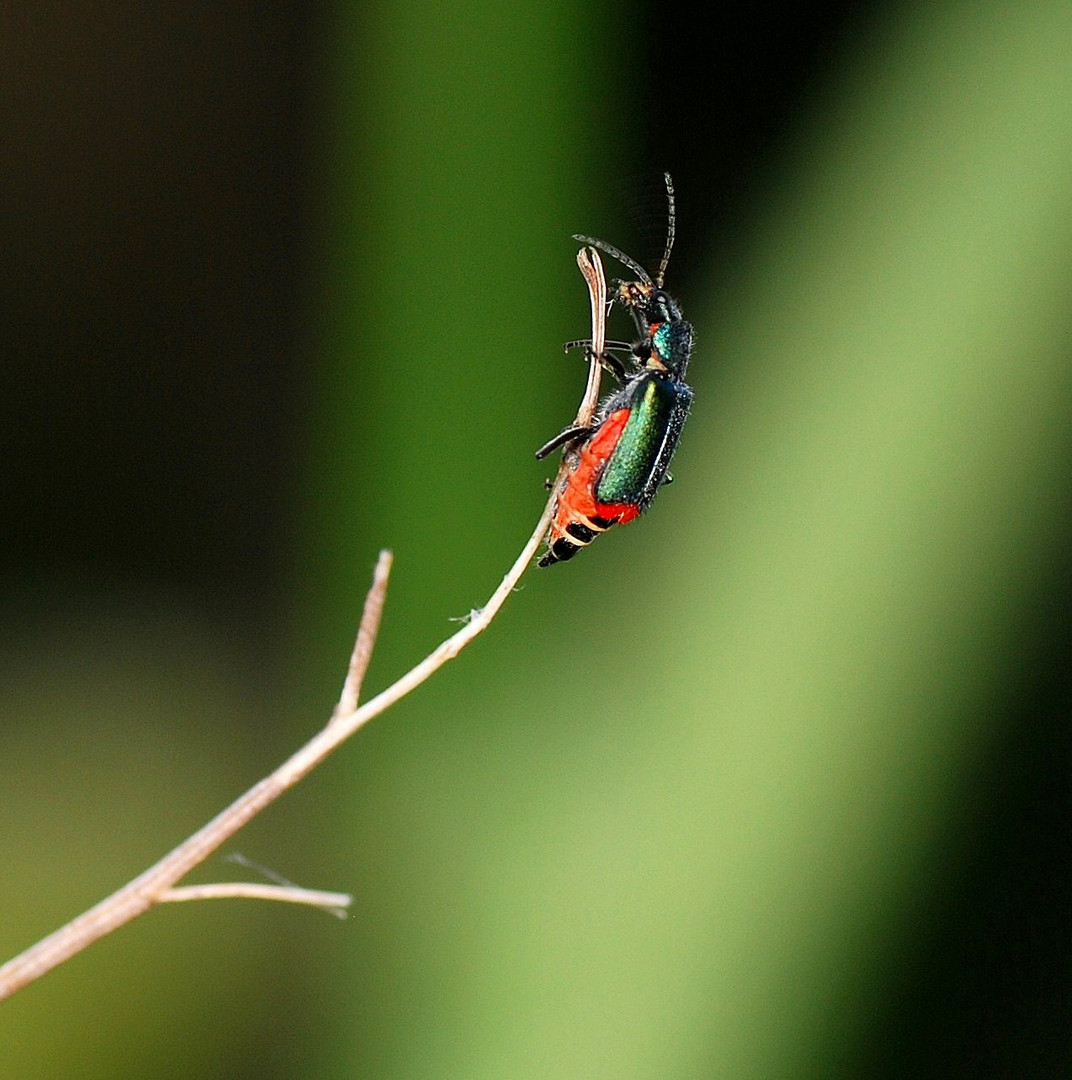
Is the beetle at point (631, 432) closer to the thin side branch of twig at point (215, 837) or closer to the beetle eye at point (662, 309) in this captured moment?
the beetle eye at point (662, 309)

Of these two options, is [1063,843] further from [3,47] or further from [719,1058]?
[3,47]

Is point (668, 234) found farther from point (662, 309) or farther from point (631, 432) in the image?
point (631, 432)

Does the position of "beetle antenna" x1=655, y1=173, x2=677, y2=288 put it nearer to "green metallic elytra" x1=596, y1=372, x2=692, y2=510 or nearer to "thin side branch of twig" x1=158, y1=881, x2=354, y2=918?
"green metallic elytra" x1=596, y1=372, x2=692, y2=510

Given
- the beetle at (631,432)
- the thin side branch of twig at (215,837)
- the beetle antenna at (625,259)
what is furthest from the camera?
the beetle antenna at (625,259)

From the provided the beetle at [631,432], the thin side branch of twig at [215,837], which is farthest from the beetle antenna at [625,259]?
the thin side branch of twig at [215,837]

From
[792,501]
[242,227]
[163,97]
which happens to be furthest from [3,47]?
[792,501]

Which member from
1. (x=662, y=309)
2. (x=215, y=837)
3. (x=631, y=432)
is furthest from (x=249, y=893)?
(x=662, y=309)
